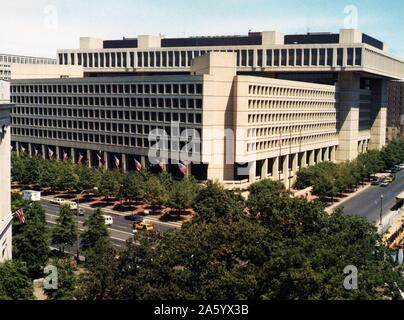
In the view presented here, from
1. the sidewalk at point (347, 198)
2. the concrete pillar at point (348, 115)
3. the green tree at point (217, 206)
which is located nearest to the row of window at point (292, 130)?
the concrete pillar at point (348, 115)

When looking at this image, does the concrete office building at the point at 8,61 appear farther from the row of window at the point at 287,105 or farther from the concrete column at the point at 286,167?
the concrete column at the point at 286,167

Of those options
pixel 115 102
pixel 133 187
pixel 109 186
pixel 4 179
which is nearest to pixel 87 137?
pixel 115 102

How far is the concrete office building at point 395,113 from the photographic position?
13525 cm

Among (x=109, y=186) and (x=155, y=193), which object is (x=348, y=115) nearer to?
(x=155, y=193)

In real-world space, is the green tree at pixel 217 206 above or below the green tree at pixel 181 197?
above

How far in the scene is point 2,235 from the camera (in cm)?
2939

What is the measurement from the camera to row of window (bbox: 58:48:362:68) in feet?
258

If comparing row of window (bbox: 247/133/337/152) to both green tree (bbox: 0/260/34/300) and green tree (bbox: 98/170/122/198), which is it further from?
green tree (bbox: 0/260/34/300)

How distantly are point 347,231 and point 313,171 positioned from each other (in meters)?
42.3

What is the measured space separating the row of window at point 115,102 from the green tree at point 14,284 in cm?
3794

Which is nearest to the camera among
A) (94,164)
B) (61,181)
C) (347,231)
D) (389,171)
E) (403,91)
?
(347,231)
